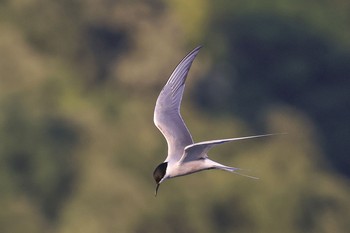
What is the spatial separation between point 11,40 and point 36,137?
4.58 meters

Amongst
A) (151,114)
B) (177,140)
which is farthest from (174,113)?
(151,114)

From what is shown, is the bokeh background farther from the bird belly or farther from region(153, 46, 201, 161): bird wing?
the bird belly

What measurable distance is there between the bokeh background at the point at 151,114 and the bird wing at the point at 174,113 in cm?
979

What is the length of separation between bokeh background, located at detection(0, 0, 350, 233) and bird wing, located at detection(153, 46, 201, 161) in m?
9.79

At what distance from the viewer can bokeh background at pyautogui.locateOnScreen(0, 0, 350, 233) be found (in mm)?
19234

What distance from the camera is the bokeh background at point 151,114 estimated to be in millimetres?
19234

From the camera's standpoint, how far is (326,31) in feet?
113

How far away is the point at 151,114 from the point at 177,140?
13344 millimetres

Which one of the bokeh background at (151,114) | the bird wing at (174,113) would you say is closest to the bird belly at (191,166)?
the bird wing at (174,113)

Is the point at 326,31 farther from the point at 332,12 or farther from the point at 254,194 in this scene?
the point at 254,194

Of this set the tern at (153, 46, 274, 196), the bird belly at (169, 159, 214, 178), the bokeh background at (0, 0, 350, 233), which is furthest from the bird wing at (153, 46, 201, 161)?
the bokeh background at (0, 0, 350, 233)

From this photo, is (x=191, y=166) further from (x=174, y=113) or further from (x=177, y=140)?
(x=174, y=113)

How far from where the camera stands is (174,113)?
782 cm

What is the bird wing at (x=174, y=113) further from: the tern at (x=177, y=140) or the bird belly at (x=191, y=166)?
the bird belly at (x=191, y=166)
